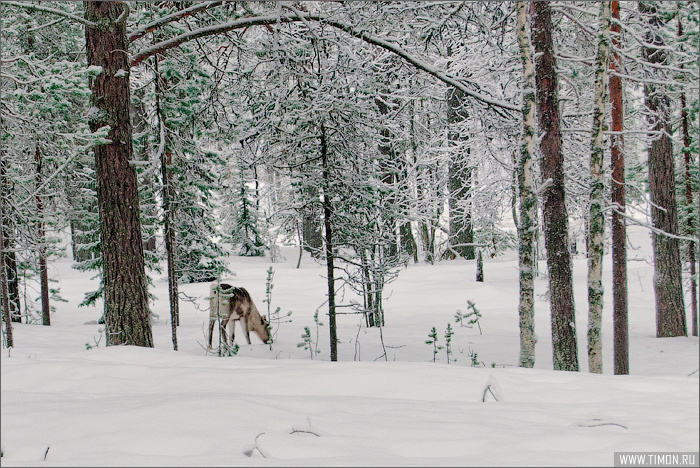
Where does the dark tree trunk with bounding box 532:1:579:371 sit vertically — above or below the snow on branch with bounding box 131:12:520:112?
below

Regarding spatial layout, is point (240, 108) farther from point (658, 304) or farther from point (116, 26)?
point (658, 304)

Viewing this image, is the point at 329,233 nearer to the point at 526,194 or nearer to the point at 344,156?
the point at 344,156

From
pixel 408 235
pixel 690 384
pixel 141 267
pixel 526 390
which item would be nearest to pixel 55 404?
pixel 526 390

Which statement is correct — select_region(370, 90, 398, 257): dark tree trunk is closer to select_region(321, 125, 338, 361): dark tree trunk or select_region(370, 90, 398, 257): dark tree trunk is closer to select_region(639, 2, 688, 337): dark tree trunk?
select_region(321, 125, 338, 361): dark tree trunk

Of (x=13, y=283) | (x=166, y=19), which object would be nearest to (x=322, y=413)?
(x=166, y=19)

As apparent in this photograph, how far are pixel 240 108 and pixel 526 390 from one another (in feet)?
26.7

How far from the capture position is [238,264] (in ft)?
98.7

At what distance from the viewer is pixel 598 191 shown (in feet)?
25.1

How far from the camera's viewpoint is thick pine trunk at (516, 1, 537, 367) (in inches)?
296

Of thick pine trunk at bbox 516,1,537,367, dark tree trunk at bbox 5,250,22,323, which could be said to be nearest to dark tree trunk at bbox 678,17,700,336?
thick pine trunk at bbox 516,1,537,367

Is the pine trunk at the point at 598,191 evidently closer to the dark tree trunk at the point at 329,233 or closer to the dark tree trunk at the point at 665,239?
the dark tree trunk at the point at 329,233
